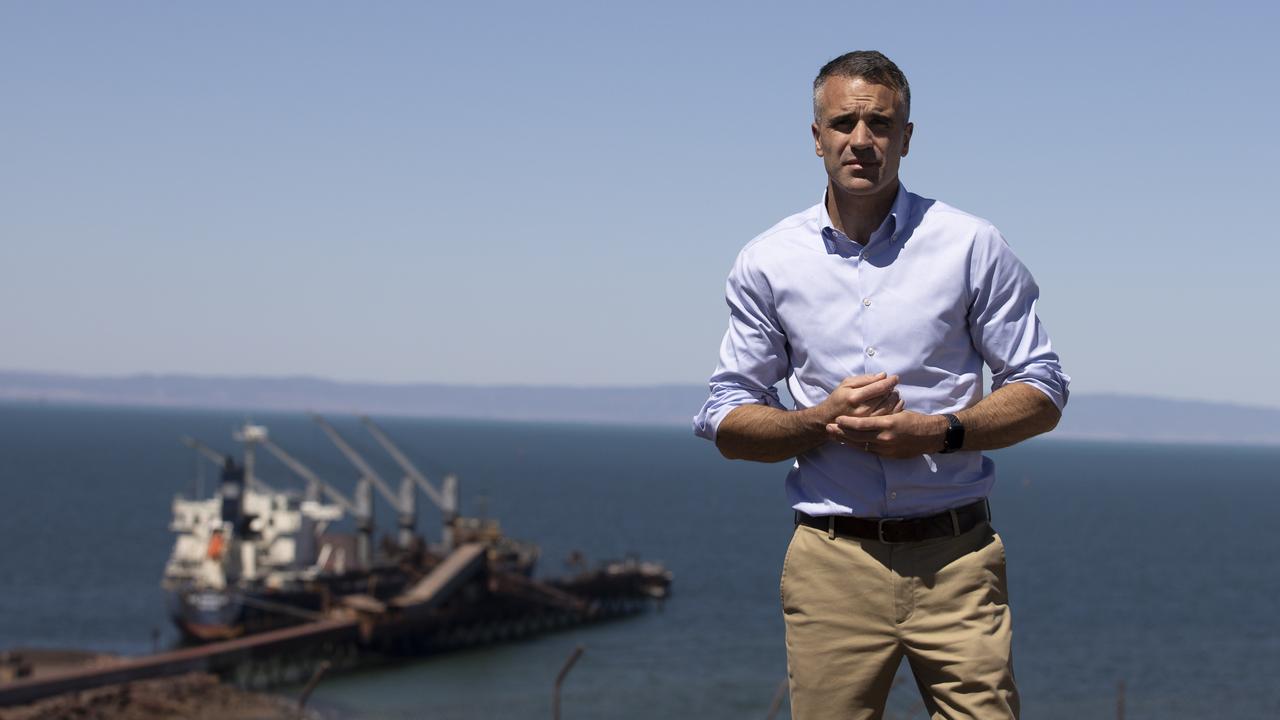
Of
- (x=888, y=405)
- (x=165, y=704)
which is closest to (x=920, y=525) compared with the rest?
(x=888, y=405)

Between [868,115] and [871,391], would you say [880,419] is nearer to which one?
[871,391]

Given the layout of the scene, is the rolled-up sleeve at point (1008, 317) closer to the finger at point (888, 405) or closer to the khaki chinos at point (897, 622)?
A: the finger at point (888, 405)

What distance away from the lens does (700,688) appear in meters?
53.5

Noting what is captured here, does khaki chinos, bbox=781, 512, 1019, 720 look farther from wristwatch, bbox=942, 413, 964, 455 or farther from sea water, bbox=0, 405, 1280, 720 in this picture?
sea water, bbox=0, 405, 1280, 720

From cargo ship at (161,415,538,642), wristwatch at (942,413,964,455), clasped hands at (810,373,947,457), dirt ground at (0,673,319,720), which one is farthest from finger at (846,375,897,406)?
cargo ship at (161,415,538,642)

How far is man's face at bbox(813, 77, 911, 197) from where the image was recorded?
382 centimetres

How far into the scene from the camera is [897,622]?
389 cm

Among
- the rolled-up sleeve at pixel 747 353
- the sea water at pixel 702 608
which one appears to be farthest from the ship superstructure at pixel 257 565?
the rolled-up sleeve at pixel 747 353

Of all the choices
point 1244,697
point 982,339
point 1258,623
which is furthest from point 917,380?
point 1258,623

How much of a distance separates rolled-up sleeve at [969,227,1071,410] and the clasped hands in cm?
29

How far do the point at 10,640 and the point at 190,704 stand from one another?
2118 cm

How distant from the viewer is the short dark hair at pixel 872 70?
383cm

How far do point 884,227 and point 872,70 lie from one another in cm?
41

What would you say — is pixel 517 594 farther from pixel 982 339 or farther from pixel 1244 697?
pixel 982 339
